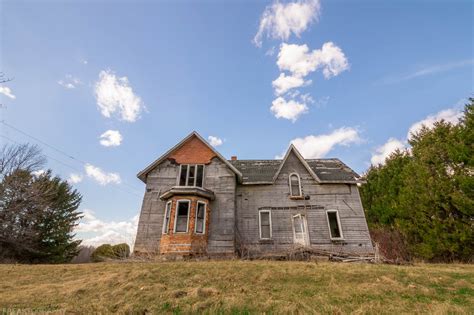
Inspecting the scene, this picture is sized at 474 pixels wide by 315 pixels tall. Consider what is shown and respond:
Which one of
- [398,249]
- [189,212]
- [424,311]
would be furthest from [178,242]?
[398,249]

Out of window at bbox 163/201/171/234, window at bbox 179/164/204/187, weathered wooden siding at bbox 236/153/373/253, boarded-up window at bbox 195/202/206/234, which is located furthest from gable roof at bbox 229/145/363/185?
window at bbox 163/201/171/234

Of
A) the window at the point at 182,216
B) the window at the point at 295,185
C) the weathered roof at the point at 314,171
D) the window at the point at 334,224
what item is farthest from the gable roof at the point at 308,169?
the window at the point at 182,216

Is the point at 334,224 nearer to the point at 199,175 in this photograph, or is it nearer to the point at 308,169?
the point at 308,169

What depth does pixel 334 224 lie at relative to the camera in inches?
685

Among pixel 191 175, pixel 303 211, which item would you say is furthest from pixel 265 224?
pixel 191 175

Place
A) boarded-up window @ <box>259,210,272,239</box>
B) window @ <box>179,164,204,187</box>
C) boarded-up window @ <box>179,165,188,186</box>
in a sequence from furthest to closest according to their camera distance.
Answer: boarded-up window @ <box>179,165,188,186</box> → window @ <box>179,164,204,187</box> → boarded-up window @ <box>259,210,272,239</box>

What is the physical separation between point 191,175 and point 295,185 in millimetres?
8118

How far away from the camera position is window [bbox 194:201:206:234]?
15.7 metres

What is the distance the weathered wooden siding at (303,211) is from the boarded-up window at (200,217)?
280 cm

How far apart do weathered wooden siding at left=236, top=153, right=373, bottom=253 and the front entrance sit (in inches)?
11.0

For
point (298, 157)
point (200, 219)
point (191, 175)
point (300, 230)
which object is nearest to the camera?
point (200, 219)

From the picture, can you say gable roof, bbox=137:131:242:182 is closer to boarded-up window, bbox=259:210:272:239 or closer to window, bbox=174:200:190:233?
boarded-up window, bbox=259:210:272:239

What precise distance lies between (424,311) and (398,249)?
23.1 m

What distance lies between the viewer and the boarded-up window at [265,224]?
16942 millimetres
